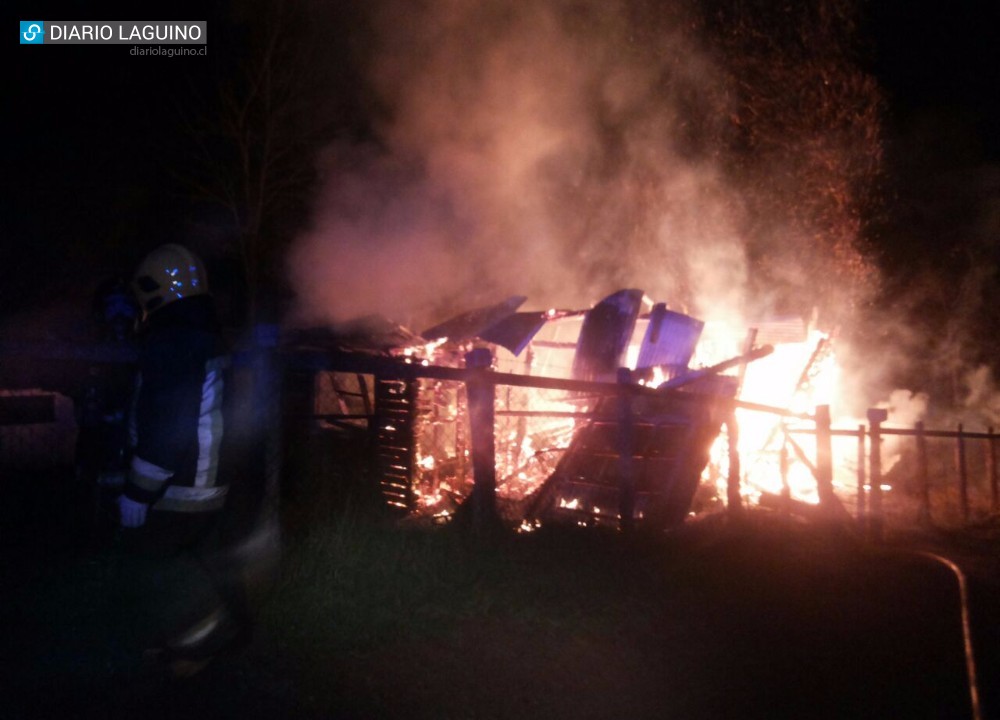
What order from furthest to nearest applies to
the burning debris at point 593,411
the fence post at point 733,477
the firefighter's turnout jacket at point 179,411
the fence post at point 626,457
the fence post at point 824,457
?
1. the fence post at point 824,457
2. the fence post at point 733,477
3. the burning debris at point 593,411
4. the fence post at point 626,457
5. the firefighter's turnout jacket at point 179,411

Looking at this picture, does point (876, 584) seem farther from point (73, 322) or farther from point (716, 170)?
point (73, 322)

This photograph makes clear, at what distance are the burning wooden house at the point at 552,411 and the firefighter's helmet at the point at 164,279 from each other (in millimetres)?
1069

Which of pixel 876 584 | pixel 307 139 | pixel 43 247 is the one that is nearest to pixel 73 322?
pixel 43 247

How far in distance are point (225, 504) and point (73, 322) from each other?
10731mm

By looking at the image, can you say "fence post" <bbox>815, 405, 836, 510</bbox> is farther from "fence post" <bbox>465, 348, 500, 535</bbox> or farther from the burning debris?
"fence post" <bbox>465, 348, 500, 535</bbox>

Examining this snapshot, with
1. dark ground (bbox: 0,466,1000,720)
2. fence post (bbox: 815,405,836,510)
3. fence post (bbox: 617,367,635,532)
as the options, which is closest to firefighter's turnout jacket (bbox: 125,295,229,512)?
dark ground (bbox: 0,466,1000,720)

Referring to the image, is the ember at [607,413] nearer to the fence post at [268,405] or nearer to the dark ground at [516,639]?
the dark ground at [516,639]

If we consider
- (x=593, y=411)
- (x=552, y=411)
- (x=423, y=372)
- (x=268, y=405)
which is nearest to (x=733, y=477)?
(x=593, y=411)

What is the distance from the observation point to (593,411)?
21.6 ft

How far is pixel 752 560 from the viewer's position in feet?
17.5

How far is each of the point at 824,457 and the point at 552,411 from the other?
304 cm

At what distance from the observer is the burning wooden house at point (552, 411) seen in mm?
5516

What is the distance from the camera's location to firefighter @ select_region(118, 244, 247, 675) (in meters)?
2.73

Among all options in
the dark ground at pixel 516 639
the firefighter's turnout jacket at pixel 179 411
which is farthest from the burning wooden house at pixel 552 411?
the firefighter's turnout jacket at pixel 179 411
